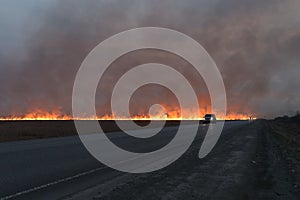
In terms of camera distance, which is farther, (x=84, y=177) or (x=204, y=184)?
(x=84, y=177)

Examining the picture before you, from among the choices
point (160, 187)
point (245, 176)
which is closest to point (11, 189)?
point (160, 187)

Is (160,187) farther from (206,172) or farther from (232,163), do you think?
(232,163)

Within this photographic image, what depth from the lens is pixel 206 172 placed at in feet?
37.0

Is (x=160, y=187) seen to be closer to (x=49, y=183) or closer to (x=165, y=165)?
(x=49, y=183)

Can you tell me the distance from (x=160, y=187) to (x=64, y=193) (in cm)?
226

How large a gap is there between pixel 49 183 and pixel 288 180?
266 inches

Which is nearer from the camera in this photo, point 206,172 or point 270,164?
point 206,172

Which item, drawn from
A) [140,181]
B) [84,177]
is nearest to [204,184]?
[140,181]

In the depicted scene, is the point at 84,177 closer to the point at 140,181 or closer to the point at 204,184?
the point at 140,181

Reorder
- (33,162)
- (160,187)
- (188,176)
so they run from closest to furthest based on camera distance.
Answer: (160,187) → (188,176) → (33,162)

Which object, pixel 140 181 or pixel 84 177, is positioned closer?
pixel 140 181

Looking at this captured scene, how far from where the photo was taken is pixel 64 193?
296 inches

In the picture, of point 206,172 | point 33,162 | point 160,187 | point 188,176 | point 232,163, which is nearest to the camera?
point 160,187

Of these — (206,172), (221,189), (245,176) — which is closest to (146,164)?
(206,172)
